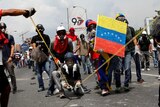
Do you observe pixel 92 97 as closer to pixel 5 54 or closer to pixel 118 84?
pixel 118 84

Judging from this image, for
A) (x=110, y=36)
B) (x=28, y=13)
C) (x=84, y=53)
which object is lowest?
(x=84, y=53)

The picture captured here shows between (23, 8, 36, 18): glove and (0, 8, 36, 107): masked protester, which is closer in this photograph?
(0, 8, 36, 107): masked protester

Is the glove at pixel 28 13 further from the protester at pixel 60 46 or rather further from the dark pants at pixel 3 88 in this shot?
the protester at pixel 60 46

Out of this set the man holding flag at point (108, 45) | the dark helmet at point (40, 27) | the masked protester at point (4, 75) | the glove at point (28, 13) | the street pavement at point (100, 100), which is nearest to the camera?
the masked protester at point (4, 75)

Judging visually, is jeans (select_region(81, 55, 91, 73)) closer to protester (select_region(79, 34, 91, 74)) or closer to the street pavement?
protester (select_region(79, 34, 91, 74))

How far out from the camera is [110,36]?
8.98m

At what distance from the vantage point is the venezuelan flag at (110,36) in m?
8.80

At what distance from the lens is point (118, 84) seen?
30.0 ft

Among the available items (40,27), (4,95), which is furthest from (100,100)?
(40,27)

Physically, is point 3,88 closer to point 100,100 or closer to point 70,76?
point 100,100

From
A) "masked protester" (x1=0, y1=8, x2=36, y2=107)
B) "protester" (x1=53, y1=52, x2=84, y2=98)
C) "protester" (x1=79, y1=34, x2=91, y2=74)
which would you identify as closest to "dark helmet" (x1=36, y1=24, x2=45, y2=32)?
"protester" (x1=53, y1=52, x2=84, y2=98)

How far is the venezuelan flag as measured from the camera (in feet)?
28.9

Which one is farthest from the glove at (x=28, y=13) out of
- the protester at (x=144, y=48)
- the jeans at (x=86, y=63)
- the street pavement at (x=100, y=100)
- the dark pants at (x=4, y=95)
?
the protester at (x=144, y=48)

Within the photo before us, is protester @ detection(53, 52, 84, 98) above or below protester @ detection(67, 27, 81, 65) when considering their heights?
below
